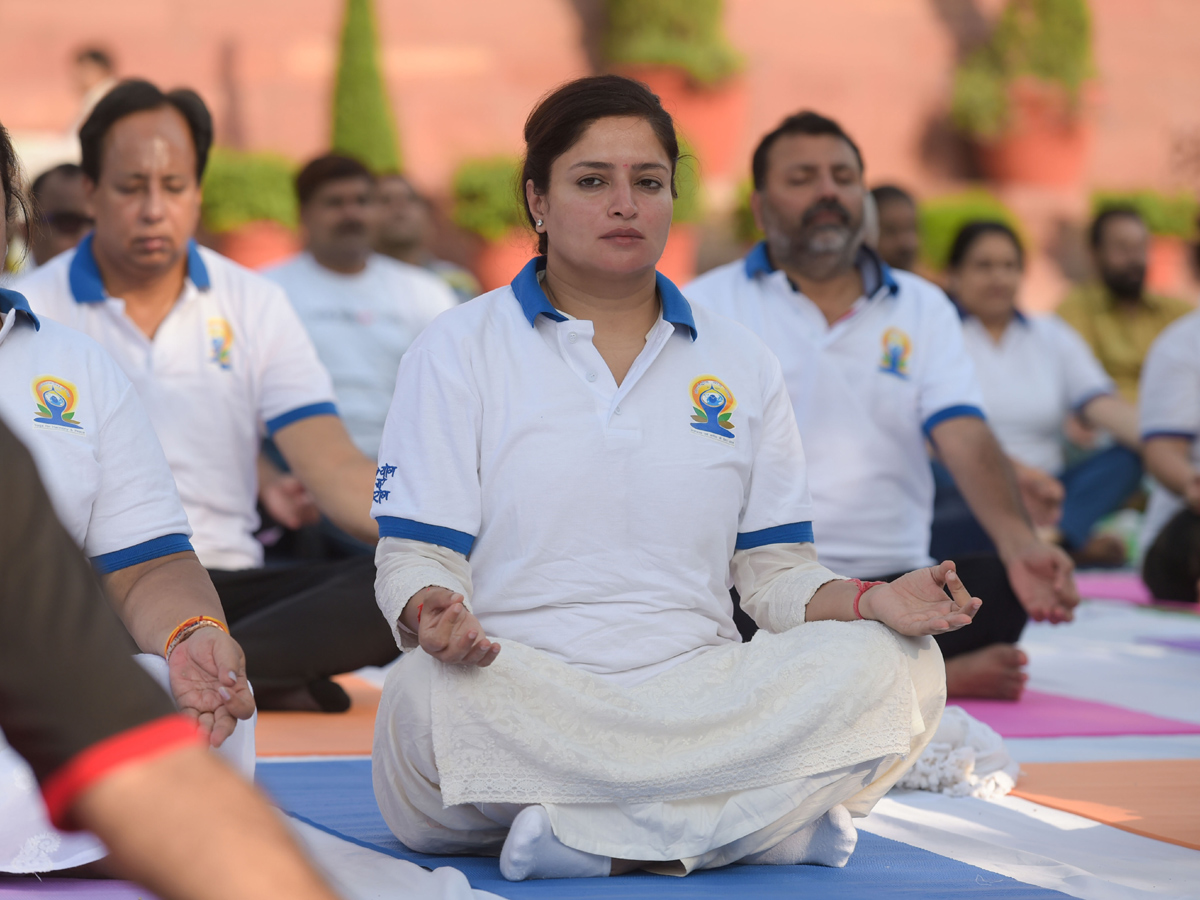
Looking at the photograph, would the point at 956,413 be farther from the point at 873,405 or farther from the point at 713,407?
the point at 713,407

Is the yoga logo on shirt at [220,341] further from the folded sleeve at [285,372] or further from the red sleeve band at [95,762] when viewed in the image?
the red sleeve band at [95,762]

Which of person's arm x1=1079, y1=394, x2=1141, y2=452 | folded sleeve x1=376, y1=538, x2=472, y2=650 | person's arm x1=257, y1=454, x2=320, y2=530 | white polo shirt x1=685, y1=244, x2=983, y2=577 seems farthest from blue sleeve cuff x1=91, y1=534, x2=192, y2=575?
person's arm x1=1079, y1=394, x2=1141, y2=452

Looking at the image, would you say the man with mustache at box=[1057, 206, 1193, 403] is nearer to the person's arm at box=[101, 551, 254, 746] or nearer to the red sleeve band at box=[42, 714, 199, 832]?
the person's arm at box=[101, 551, 254, 746]

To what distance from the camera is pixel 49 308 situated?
4.27m

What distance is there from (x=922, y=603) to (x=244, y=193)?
8.23m

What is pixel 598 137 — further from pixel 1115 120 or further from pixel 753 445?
pixel 1115 120

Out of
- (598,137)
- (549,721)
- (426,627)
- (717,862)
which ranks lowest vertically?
(717,862)

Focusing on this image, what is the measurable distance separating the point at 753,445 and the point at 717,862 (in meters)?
0.80

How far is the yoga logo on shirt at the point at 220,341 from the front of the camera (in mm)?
4316

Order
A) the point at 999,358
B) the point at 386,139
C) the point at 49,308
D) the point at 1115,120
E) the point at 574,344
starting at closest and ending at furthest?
the point at 574,344
the point at 49,308
the point at 999,358
the point at 386,139
the point at 1115,120

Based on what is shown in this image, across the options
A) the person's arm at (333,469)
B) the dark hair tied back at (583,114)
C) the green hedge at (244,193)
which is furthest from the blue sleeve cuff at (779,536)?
the green hedge at (244,193)

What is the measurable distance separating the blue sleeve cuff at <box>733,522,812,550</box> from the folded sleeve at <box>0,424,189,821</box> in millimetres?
1980

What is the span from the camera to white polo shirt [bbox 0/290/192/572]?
2.69m

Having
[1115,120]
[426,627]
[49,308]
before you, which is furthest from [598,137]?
[1115,120]
